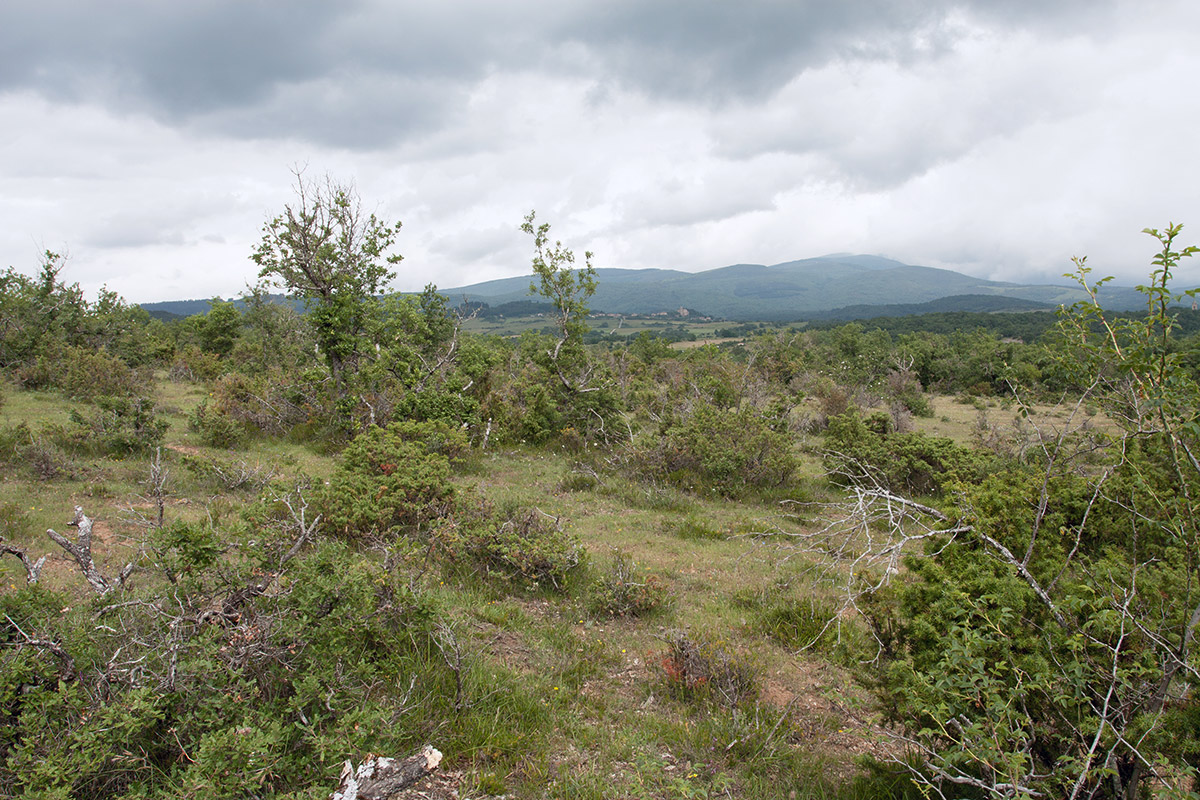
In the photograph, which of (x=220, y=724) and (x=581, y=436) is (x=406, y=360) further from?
(x=220, y=724)

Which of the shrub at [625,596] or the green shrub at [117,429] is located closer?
the shrub at [625,596]

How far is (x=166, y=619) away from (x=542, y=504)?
7.58 meters

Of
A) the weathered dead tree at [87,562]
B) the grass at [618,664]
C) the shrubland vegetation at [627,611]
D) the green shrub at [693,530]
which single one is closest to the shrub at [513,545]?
the shrubland vegetation at [627,611]

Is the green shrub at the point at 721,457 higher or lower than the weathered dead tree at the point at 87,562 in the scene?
lower

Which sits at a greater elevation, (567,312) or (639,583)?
(567,312)

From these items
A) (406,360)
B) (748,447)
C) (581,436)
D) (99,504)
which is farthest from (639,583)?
(406,360)

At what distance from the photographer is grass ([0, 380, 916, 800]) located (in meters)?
3.88

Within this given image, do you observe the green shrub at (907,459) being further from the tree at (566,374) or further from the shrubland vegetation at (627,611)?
the tree at (566,374)

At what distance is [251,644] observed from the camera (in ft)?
11.7

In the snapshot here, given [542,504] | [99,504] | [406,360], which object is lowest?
[542,504]

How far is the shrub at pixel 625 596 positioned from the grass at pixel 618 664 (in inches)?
4.2

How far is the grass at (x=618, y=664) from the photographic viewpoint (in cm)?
388

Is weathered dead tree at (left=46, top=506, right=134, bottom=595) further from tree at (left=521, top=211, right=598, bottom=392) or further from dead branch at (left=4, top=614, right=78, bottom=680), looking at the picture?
tree at (left=521, top=211, right=598, bottom=392)

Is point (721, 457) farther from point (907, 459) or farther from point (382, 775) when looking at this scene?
point (382, 775)
